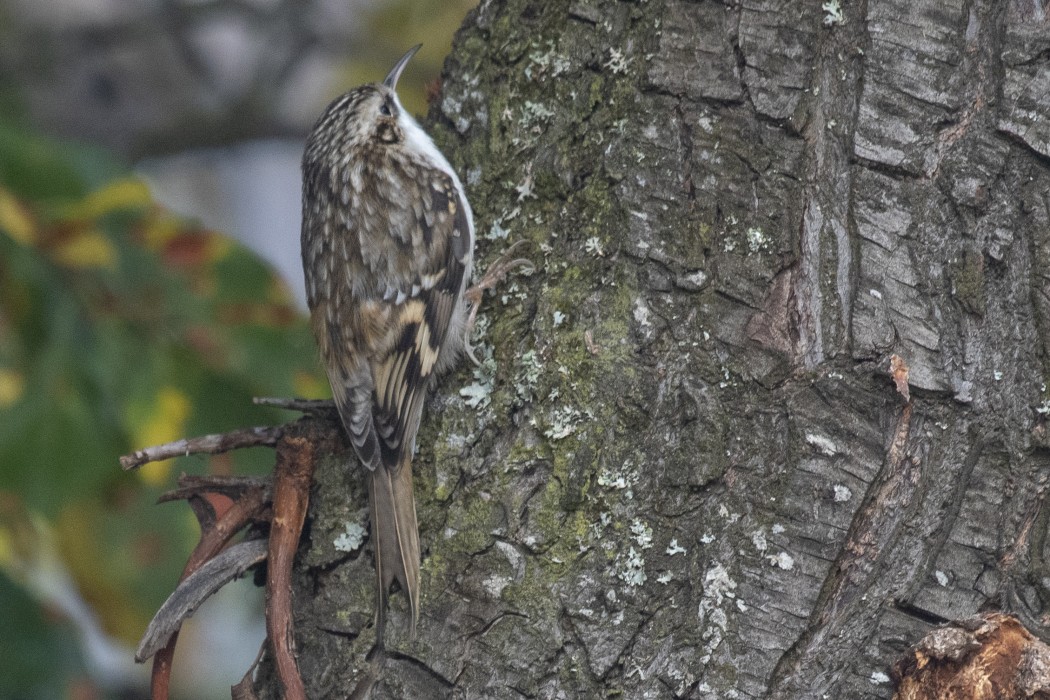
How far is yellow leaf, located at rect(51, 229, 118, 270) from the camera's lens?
7.12ft

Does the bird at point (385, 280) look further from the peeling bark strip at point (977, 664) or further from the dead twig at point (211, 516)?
the peeling bark strip at point (977, 664)

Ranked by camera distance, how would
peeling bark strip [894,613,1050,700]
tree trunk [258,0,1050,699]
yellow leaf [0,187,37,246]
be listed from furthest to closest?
yellow leaf [0,187,37,246], tree trunk [258,0,1050,699], peeling bark strip [894,613,1050,700]

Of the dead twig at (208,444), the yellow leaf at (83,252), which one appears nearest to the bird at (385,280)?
the dead twig at (208,444)

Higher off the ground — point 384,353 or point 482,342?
point 384,353

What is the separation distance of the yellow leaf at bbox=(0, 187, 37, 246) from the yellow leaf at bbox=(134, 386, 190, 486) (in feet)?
1.25

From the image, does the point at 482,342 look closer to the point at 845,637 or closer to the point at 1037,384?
the point at 845,637

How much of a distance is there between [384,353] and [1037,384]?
1103mm

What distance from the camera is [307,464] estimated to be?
1663mm

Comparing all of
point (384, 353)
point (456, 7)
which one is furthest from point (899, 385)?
point (456, 7)

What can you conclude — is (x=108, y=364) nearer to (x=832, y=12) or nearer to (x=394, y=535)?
(x=394, y=535)

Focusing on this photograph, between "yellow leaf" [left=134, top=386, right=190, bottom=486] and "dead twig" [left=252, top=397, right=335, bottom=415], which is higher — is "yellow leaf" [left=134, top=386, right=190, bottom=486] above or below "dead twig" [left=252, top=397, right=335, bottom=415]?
above

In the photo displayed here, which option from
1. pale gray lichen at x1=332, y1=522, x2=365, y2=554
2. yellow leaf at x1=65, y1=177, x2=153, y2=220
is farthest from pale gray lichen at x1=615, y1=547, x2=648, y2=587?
yellow leaf at x1=65, y1=177, x2=153, y2=220

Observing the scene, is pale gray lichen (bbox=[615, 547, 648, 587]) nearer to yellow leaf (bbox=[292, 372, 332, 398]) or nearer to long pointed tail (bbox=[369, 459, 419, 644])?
long pointed tail (bbox=[369, 459, 419, 644])

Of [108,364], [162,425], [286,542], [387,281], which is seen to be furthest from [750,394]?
[108,364]
